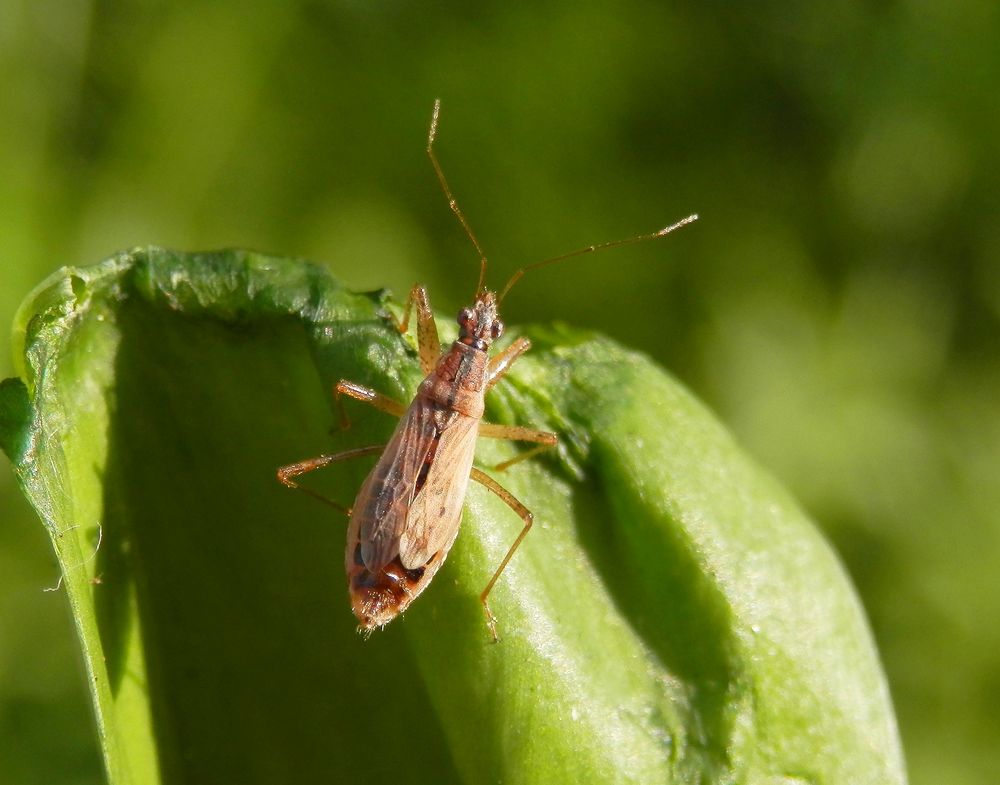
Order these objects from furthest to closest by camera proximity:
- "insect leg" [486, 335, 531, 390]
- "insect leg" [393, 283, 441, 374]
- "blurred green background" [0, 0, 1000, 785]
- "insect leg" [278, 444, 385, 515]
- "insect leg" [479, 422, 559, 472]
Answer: "blurred green background" [0, 0, 1000, 785], "insect leg" [393, 283, 441, 374], "insect leg" [486, 335, 531, 390], "insect leg" [479, 422, 559, 472], "insect leg" [278, 444, 385, 515]

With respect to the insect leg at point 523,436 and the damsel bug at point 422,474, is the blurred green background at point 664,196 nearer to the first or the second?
the damsel bug at point 422,474

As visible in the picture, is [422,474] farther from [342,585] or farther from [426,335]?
[342,585]

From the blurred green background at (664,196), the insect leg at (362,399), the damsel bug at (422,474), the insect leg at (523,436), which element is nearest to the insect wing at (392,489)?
the damsel bug at (422,474)

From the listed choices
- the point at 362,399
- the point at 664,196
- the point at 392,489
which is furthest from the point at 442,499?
the point at 664,196

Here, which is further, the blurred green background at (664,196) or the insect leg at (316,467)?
the blurred green background at (664,196)

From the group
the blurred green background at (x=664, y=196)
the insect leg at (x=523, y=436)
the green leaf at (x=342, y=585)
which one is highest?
the blurred green background at (x=664, y=196)

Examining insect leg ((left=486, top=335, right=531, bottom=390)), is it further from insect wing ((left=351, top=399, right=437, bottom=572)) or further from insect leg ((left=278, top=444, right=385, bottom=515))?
insect leg ((left=278, top=444, right=385, bottom=515))

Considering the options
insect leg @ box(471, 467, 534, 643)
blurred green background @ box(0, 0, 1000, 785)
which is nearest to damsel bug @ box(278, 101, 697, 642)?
insect leg @ box(471, 467, 534, 643)
